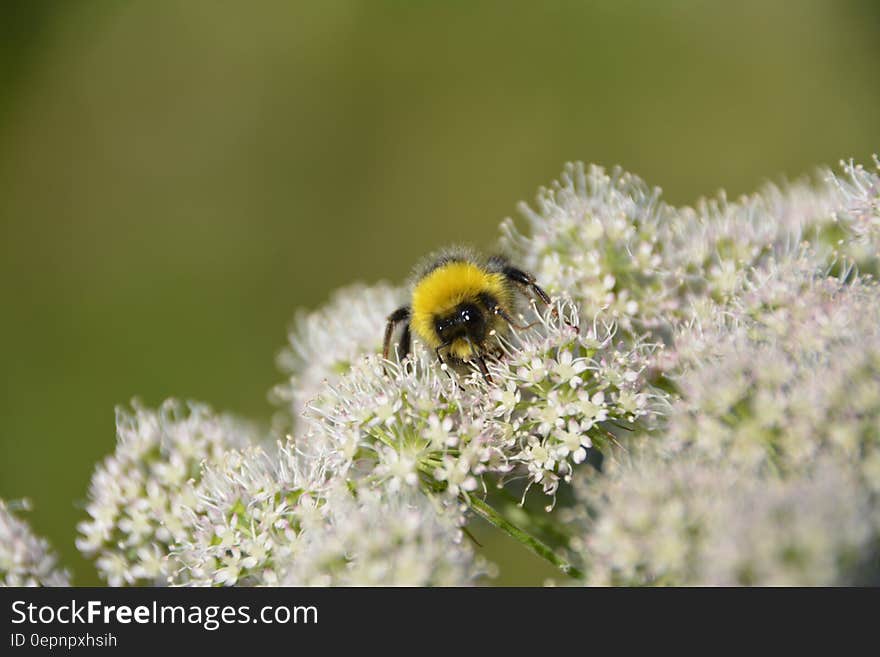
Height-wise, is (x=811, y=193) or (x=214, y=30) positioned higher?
(x=214, y=30)

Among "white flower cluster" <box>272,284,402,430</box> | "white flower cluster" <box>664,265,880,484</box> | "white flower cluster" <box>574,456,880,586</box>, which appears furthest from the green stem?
"white flower cluster" <box>272,284,402,430</box>

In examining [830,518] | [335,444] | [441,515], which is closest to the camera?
[830,518]

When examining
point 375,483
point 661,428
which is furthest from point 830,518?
point 375,483

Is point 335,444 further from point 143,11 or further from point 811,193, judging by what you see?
point 143,11

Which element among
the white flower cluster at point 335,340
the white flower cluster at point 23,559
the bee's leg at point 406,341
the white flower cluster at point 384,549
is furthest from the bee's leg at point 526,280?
the white flower cluster at point 23,559

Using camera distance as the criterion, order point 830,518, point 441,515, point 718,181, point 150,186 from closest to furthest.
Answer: point 830,518 → point 441,515 → point 718,181 → point 150,186

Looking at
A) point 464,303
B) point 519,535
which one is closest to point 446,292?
point 464,303

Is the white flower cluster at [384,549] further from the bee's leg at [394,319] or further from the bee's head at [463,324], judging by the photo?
the bee's leg at [394,319]
